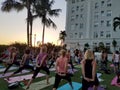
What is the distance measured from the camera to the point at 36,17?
116 ft

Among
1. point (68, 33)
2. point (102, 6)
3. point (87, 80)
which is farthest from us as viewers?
point (68, 33)

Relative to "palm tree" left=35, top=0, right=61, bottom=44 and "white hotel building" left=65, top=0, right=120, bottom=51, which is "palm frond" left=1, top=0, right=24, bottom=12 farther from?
"white hotel building" left=65, top=0, right=120, bottom=51

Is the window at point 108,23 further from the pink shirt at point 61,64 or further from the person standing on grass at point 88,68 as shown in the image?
the person standing on grass at point 88,68

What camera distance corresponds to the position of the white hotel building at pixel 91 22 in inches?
2857

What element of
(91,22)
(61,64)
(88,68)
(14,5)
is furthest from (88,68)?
(91,22)

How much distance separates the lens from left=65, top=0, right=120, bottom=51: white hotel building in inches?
2857

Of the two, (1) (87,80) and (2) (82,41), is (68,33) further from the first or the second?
(1) (87,80)

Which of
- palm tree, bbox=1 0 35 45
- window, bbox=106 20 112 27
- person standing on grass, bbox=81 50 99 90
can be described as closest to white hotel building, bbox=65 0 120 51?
window, bbox=106 20 112 27

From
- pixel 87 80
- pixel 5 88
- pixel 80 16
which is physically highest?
pixel 80 16

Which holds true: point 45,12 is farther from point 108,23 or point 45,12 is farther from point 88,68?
point 108,23

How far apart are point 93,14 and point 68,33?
1089cm

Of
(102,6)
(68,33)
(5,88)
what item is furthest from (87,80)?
(68,33)

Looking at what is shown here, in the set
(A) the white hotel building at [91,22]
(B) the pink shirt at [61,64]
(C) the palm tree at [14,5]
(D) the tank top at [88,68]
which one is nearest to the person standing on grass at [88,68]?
(D) the tank top at [88,68]

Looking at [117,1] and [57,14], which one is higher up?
[117,1]
